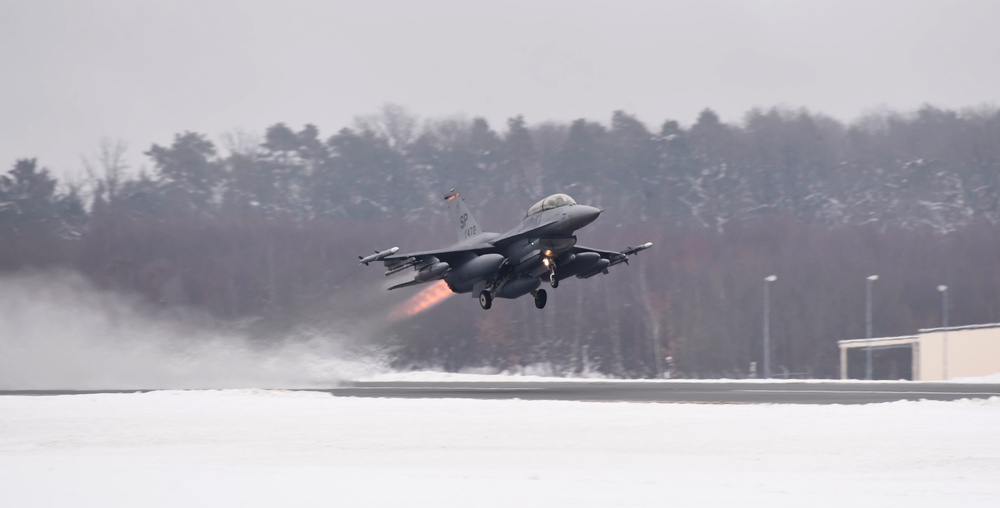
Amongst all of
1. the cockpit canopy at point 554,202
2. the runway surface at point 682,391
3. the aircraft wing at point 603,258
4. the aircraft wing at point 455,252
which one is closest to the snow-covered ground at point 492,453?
the runway surface at point 682,391

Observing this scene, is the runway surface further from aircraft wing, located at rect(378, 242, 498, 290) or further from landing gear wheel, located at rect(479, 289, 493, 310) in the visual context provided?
aircraft wing, located at rect(378, 242, 498, 290)

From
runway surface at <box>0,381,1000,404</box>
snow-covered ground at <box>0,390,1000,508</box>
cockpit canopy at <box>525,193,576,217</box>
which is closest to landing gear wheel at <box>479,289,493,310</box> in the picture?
runway surface at <box>0,381,1000,404</box>

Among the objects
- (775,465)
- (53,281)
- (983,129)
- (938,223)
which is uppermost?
(983,129)

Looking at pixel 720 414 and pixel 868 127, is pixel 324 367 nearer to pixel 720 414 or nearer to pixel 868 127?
pixel 720 414

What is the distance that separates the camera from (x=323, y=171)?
99625mm

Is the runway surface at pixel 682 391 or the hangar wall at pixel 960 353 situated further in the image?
the hangar wall at pixel 960 353

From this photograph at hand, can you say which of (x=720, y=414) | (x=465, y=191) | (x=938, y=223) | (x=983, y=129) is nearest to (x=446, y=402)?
(x=720, y=414)

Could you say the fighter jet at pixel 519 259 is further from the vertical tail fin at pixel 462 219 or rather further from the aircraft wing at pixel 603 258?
the vertical tail fin at pixel 462 219

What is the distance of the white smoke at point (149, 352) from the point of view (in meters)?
42.7

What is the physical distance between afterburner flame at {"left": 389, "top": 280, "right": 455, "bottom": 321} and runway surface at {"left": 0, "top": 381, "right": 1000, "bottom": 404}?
110 inches

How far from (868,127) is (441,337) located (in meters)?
56.8

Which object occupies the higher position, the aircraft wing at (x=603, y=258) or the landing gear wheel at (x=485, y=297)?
the aircraft wing at (x=603, y=258)

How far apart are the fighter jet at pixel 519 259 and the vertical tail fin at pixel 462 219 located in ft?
4.30

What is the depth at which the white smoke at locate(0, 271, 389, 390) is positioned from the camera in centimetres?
4272
